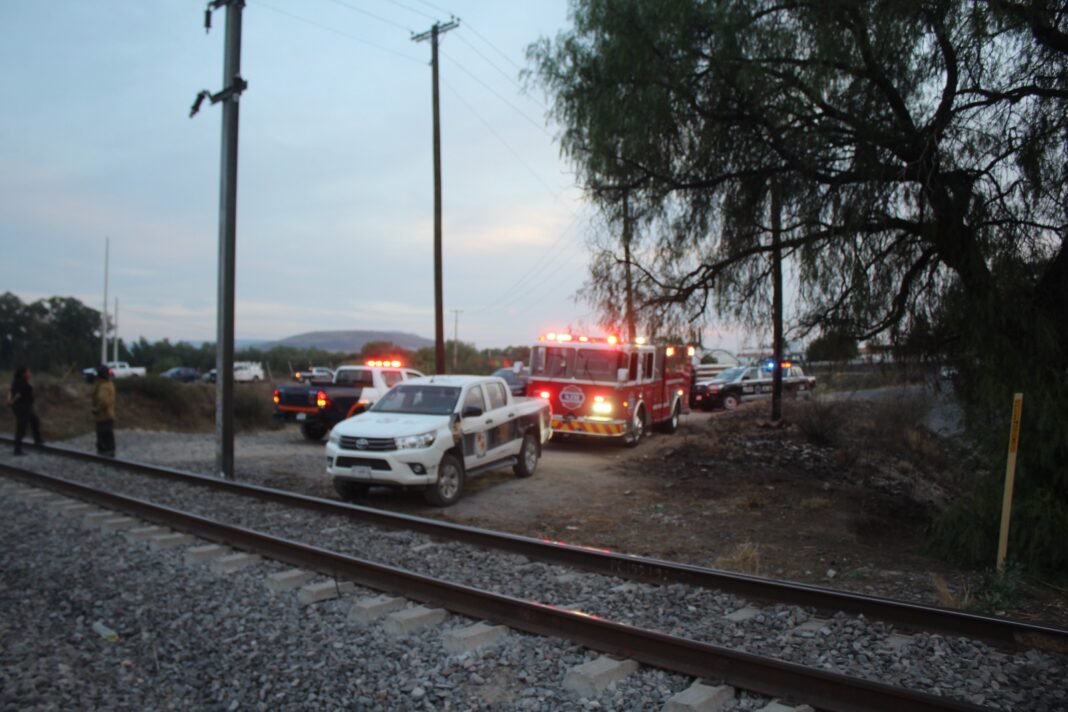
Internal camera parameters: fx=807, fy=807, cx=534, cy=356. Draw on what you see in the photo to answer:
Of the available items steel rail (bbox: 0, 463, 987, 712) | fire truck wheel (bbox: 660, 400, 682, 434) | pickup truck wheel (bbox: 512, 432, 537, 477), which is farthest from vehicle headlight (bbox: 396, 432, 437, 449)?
fire truck wheel (bbox: 660, 400, 682, 434)

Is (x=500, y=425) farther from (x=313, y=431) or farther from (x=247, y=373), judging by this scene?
(x=247, y=373)

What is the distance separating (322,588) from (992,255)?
23.4 feet

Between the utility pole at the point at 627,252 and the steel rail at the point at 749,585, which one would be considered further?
the utility pole at the point at 627,252

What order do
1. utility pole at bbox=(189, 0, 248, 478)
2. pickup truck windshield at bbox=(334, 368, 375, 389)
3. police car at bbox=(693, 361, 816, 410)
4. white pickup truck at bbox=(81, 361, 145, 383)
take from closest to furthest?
utility pole at bbox=(189, 0, 248, 478)
pickup truck windshield at bbox=(334, 368, 375, 389)
white pickup truck at bbox=(81, 361, 145, 383)
police car at bbox=(693, 361, 816, 410)

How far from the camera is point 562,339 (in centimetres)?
1733

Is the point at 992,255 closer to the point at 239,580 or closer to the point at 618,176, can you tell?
the point at 618,176

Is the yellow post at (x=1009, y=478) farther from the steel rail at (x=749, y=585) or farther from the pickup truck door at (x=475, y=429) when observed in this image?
the pickup truck door at (x=475, y=429)

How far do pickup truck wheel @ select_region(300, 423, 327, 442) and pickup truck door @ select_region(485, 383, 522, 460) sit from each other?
866 centimetres

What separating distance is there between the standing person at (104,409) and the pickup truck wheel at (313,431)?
5.08 metres

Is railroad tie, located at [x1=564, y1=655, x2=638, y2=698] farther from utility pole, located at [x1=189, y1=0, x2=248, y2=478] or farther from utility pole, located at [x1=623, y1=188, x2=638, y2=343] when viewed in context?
utility pole, located at [x1=189, y1=0, x2=248, y2=478]

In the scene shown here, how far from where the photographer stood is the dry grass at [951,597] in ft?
20.8

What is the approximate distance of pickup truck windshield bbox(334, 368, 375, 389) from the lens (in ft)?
65.1

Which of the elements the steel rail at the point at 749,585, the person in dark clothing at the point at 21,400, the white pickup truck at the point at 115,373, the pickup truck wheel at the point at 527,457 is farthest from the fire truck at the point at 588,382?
the person in dark clothing at the point at 21,400

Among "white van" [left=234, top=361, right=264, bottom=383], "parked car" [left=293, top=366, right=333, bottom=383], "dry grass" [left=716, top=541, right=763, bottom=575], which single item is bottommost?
"dry grass" [left=716, top=541, right=763, bottom=575]
